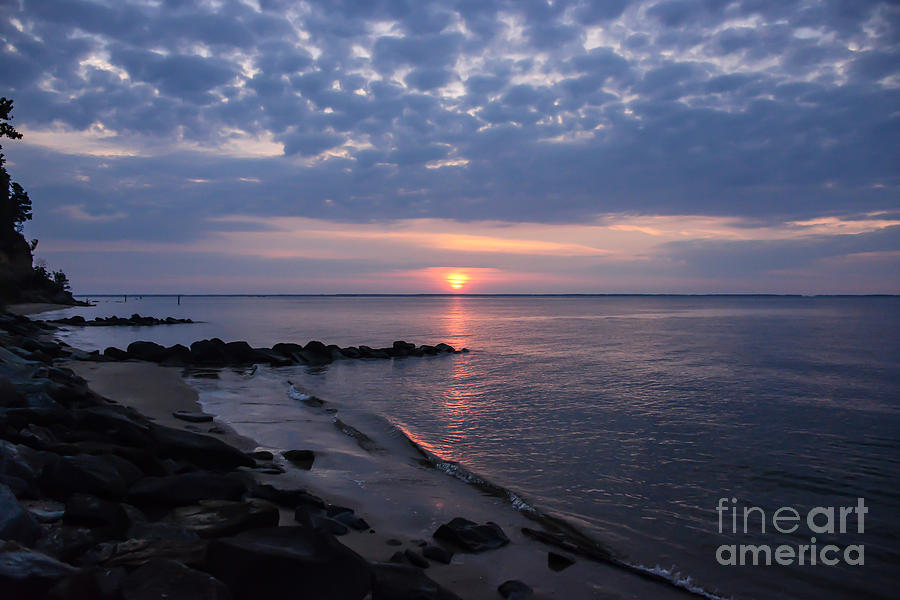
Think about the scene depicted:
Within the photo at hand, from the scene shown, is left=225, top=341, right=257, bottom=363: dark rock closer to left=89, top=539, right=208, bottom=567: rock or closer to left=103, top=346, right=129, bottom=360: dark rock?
left=103, top=346, right=129, bottom=360: dark rock

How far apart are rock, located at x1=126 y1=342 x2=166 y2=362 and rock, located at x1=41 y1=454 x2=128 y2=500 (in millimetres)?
22996

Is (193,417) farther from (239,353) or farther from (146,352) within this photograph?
(239,353)

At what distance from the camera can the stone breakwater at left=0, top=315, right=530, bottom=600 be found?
3.74 meters

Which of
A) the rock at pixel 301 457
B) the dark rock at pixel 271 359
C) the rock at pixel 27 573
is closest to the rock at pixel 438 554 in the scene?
the rock at pixel 27 573

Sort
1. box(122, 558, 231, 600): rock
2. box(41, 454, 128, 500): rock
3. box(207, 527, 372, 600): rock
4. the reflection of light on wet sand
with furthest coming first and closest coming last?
the reflection of light on wet sand
box(41, 454, 128, 500): rock
box(207, 527, 372, 600): rock
box(122, 558, 231, 600): rock

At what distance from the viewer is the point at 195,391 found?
713 inches

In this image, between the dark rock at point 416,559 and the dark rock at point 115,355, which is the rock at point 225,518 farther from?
the dark rock at point 115,355

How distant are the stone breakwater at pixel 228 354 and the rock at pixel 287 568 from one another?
23894mm

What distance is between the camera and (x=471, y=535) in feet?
21.8

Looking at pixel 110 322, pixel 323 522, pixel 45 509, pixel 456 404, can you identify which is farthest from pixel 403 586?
pixel 110 322

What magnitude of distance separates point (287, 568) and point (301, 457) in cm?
649

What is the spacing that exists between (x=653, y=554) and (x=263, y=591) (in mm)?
5227

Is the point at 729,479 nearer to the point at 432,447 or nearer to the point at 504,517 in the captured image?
the point at 504,517

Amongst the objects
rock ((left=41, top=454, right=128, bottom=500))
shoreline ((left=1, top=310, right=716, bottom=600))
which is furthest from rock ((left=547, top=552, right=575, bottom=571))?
rock ((left=41, top=454, right=128, bottom=500))
